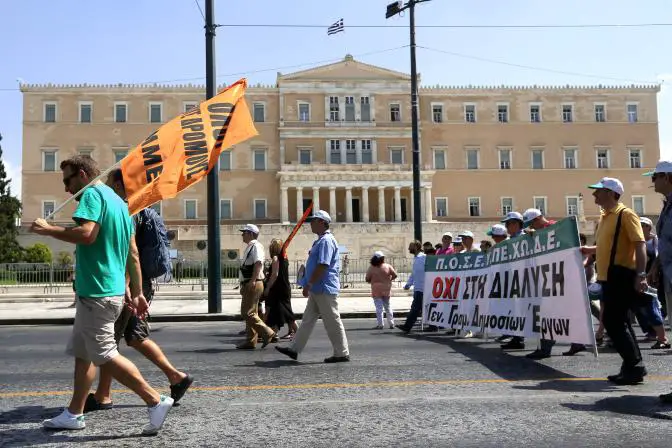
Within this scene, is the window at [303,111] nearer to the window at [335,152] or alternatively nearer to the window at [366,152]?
the window at [335,152]

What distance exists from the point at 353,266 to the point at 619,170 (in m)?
42.8

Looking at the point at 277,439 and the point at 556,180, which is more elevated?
the point at 556,180

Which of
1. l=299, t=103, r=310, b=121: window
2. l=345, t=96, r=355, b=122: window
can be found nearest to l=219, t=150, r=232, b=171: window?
l=299, t=103, r=310, b=121: window

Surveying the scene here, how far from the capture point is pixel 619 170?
60.1 meters

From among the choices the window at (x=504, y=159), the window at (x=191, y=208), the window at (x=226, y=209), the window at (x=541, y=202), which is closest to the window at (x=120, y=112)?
the window at (x=191, y=208)

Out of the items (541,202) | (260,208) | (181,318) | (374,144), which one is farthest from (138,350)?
(541,202)

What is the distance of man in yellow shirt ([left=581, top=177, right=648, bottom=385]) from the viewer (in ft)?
18.6

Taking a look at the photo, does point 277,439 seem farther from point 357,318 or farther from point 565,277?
point 357,318

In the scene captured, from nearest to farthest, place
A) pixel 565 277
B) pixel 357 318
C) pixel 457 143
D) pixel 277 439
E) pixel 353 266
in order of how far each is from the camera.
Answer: pixel 277 439 → pixel 565 277 → pixel 357 318 → pixel 353 266 → pixel 457 143

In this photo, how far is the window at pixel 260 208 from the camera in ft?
188

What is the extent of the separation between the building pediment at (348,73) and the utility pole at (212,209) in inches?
1751

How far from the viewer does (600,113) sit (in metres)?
60.9

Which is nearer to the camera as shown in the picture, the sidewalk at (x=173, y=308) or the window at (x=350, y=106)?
the sidewalk at (x=173, y=308)

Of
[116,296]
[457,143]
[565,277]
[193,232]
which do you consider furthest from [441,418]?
[457,143]
